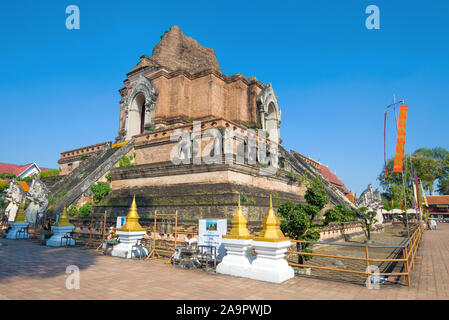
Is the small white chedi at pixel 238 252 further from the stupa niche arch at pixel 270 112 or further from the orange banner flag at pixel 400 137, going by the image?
the stupa niche arch at pixel 270 112

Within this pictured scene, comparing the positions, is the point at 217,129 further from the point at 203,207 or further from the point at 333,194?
the point at 333,194

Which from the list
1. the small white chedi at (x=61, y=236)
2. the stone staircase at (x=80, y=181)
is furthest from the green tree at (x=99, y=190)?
the small white chedi at (x=61, y=236)

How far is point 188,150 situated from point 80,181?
7.11m

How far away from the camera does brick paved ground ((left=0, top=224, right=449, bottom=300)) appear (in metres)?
5.00

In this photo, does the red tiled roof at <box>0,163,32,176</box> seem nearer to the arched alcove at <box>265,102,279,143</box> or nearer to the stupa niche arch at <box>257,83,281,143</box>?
the arched alcove at <box>265,102,279,143</box>

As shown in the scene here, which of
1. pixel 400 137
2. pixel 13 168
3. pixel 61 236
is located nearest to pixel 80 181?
pixel 61 236

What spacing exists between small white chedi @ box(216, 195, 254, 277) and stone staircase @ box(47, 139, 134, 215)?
38.0ft

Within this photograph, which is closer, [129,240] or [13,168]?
[129,240]

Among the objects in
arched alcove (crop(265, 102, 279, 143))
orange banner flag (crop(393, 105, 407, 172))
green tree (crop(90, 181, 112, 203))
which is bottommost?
green tree (crop(90, 181, 112, 203))

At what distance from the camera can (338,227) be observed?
1653 centimetres

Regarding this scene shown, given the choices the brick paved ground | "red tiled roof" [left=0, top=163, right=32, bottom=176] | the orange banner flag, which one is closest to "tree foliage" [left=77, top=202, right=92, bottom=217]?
the brick paved ground

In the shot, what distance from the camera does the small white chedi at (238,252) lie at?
666 centimetres

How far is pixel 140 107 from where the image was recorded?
23844mm

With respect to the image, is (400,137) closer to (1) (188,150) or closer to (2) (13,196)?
(1) (188,150)
